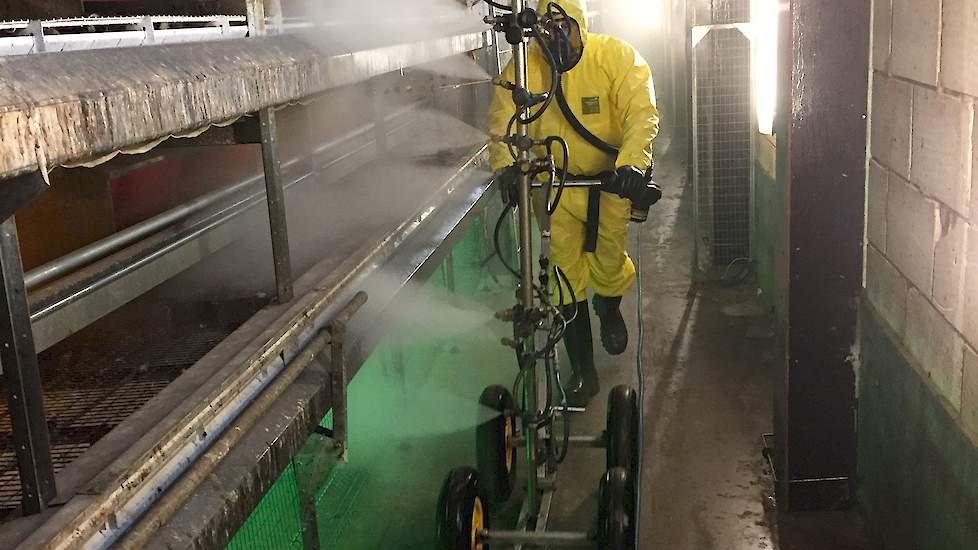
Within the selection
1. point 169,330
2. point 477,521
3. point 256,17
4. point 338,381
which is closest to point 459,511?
point 477,521

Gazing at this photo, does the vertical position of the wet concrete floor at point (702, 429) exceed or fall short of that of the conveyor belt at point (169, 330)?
it falls short

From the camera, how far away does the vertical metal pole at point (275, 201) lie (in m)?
2.01

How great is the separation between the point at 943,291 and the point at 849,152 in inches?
32.5

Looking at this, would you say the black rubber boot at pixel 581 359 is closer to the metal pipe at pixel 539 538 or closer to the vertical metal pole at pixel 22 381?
the metal pipe at pixel 539 538

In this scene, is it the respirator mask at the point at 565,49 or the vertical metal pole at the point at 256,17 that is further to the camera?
the respirator mask at the point at 565,49

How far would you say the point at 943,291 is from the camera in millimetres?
2428

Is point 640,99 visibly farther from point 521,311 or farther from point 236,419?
point 236,419

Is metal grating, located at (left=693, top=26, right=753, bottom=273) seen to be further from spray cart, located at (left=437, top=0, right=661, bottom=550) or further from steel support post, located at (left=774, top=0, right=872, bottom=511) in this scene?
steel support post, located at (left=774, top=0, right=872, bottom=511)

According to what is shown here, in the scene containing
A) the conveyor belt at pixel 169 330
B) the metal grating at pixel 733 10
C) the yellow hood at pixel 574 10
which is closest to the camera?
the conveyor belt at pixel 169 330

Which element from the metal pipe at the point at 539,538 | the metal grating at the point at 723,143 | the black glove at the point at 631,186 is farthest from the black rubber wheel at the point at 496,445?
the metal grating at the point at 723,143

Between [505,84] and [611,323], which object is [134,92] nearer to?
[505,84]

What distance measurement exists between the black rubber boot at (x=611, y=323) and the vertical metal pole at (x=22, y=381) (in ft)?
11.6

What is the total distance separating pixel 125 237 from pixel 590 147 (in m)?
2.19

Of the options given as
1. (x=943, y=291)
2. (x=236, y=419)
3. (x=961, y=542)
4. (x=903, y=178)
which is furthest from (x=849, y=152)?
(x=236, y=419)
